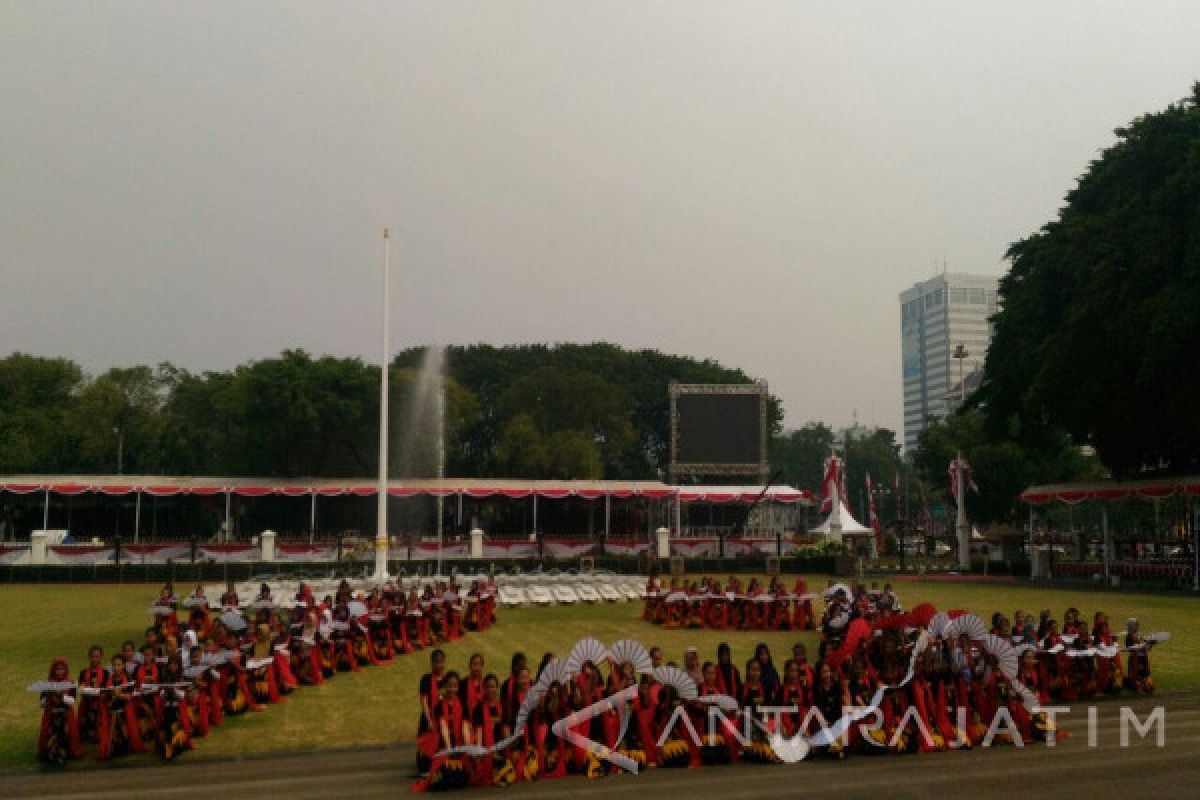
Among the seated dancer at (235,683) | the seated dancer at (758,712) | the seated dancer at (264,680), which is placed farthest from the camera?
the seated dancer at (264,680)

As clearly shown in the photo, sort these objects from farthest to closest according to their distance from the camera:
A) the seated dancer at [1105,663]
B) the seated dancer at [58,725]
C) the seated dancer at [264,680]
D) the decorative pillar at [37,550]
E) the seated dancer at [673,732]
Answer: the decorative pillar at [37,550] < the seated dancer at [1105,663] < the seated dancer at [264,680] < the seated dancer at [58,725] < the seated dancer at [673,732]

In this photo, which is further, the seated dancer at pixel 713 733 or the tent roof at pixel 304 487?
the tent roof at pixel 304 487

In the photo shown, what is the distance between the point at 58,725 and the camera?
10578mm

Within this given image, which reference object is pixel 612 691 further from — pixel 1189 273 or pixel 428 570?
pixel 428 570

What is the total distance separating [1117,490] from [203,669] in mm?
30746

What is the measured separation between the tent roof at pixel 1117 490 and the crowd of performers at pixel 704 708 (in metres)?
22.6

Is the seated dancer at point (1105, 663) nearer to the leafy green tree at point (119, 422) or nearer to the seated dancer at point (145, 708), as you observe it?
the seated dancer at point (145, 708)

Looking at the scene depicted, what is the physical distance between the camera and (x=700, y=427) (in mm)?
56625

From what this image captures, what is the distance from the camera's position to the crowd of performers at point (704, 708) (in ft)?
32.0

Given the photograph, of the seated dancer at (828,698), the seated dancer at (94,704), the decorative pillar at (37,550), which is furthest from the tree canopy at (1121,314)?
the decorative pillar at (37,550)

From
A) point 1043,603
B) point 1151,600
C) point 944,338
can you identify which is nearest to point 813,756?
point 1043,603

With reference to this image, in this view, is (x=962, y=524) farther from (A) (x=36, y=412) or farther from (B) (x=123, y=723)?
(A) (x=36, y=412)

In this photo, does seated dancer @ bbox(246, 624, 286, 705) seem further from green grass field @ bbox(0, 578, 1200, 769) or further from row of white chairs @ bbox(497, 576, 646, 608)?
row of white chairs @ bbox(497, 576, 646, 608)

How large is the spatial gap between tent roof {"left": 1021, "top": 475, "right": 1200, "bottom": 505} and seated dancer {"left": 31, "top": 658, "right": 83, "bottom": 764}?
1202 inches
